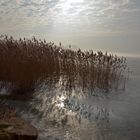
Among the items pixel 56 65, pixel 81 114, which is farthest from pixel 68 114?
pixel 56 65

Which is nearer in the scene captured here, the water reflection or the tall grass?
the water reflection

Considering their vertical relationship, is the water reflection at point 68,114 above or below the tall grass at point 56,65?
below

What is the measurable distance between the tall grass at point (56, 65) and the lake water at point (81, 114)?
567mm

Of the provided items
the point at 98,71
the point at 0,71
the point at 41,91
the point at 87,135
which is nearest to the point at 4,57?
the point at 0,71

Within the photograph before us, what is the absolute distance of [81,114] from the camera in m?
8.72

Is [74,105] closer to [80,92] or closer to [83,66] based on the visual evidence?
[80,92]

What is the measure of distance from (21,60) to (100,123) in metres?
4.18

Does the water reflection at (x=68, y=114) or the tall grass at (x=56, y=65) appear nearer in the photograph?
the water reflection at (x=68, y=114)

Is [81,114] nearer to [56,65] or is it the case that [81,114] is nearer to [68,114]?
[68,114]

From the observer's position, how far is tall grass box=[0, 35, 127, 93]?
1095cm

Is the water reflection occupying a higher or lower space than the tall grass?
lower

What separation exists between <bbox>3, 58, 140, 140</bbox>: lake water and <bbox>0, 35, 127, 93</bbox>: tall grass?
0.57m

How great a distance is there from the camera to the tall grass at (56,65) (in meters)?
10.9

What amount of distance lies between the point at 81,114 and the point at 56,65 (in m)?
4.22
